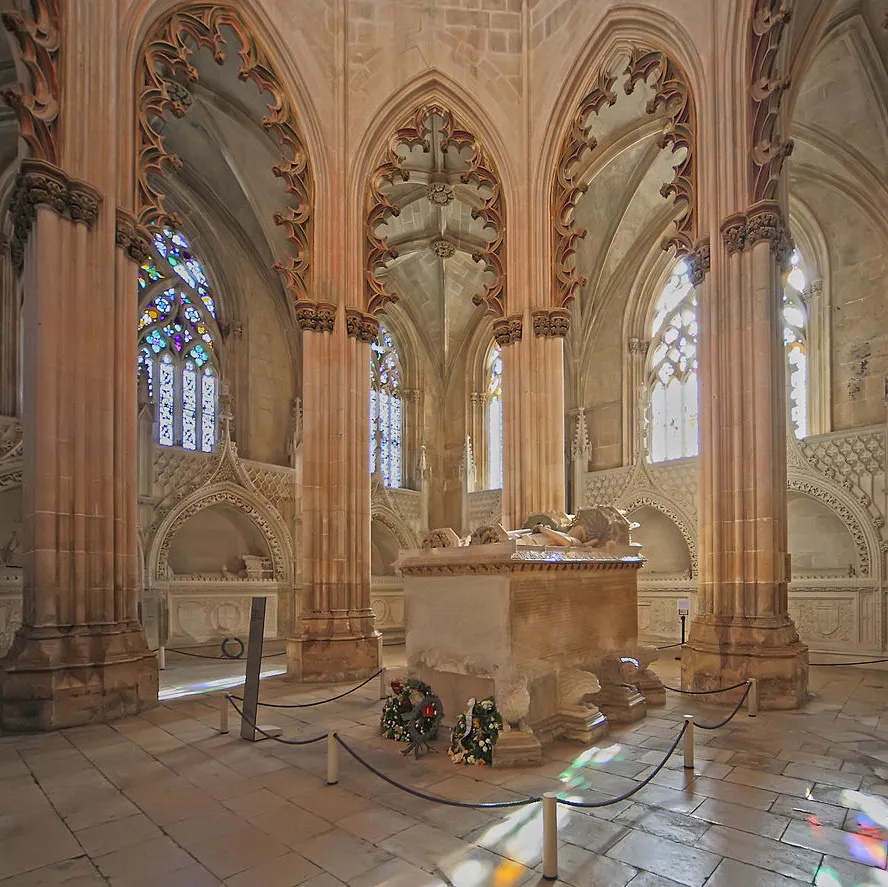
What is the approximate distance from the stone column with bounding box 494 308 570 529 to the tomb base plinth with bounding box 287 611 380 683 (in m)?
2.93

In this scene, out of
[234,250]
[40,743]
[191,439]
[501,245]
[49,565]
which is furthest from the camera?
[234,250]

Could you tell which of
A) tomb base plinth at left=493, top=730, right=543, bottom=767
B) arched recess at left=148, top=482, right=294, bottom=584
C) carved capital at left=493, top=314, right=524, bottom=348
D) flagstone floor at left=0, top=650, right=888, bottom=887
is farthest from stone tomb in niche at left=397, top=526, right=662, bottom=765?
arched recess at left=148, top=482, right=294, bottom=584

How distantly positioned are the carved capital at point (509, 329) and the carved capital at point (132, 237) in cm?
531

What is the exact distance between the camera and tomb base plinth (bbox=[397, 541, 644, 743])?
5527 mm

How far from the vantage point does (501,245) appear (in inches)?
441

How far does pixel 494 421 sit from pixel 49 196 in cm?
1412

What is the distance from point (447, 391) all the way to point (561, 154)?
10097 mm

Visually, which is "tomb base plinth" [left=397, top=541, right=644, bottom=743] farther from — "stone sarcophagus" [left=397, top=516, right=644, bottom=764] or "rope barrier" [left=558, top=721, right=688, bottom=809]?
"rope barrier" [left=558, top=721, right=688, bottom=809]

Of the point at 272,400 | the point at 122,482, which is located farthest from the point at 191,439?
the point at 122,482

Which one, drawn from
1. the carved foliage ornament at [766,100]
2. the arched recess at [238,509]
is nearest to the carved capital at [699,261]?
the carved foliage ornament at [766,100]

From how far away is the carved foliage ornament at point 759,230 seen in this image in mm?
8242

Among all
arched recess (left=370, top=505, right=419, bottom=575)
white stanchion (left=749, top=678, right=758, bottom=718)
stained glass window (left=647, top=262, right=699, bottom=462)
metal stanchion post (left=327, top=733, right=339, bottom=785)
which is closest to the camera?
metal stanchion post (left=327, top=733, right=339, bottom=785)

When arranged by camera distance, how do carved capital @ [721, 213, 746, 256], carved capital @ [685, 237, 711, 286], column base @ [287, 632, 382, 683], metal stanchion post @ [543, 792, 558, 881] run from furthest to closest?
column base @ [287, 632, 382, 683] → carved capital @ [685, 237, 711, 286] → carved capital @ [721, 213, 746, 256] → metal stanchion post @ [543, 792, 558, 881]

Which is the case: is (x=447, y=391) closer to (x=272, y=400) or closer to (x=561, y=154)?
(x=272, y=400)
